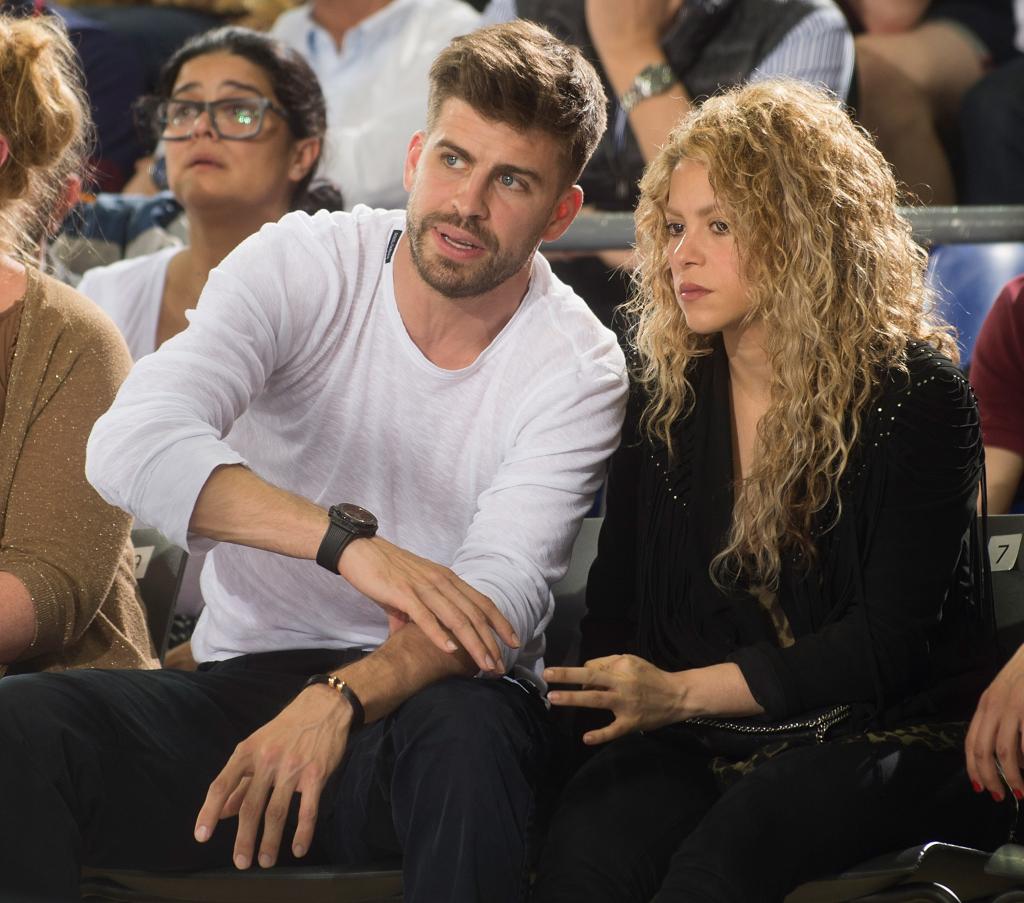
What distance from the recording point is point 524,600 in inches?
61.7

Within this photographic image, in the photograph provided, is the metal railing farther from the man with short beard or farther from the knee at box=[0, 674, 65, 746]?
the knee at box=[0, 674, 65, 746]

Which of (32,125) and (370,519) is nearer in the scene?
(370,519)

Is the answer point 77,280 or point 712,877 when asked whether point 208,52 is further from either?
point 712,877

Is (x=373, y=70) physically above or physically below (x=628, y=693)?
above

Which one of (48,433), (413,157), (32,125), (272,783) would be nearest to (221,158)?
(32,125)

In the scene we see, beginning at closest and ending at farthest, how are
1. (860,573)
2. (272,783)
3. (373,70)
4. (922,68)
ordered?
1. (272,783)
2. (860,573)
3. (922,68)
4. (373,70)

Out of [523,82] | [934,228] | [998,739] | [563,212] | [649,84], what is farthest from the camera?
[649,84]

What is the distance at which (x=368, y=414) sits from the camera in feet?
5.72

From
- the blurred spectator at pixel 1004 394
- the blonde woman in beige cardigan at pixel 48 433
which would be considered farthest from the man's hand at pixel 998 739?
the blonde woman in beige cardigan at pixel 48 433

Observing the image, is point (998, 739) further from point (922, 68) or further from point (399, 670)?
point (922, 68)

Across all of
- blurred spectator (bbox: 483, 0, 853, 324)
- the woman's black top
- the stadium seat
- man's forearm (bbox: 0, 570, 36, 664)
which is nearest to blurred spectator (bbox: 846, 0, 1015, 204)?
blurred spectator (bbox: 483, 0, 853, 324)

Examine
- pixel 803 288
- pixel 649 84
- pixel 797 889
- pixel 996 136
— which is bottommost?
pixel 797 889

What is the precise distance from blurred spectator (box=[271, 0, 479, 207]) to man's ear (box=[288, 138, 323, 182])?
0.94 ft

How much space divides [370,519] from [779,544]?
0.47 m
